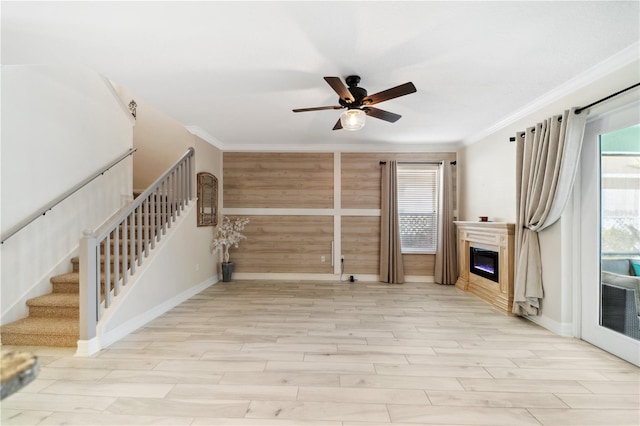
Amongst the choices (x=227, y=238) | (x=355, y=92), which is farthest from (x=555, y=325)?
(x=227, y=238)

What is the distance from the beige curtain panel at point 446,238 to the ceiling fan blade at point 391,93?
3.33 meters

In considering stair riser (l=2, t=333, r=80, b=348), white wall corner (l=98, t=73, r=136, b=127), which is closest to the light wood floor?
stair riser (l=2, t=333, r=80, b=348)

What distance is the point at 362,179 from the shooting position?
5.80 m

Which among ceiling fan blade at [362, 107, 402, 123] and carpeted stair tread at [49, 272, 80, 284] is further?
carpeted stair tread at [49, 272, 80, 284]

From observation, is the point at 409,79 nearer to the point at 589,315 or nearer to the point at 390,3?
the point at 390,3

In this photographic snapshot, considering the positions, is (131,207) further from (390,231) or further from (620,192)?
(620,192)

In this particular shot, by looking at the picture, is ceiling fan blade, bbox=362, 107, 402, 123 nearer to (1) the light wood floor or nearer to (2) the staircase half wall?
(1) the light wood floor

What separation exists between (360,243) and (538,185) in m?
3.14

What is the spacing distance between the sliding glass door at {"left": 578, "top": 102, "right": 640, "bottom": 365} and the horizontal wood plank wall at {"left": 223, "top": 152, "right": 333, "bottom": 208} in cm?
382

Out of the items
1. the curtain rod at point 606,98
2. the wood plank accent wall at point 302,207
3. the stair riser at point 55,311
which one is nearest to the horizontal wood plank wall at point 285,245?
the wood plank accent wall at point 302,207

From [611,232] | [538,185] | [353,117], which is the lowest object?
[611,232]

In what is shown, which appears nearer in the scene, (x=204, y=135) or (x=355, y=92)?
(x=355, y=92)

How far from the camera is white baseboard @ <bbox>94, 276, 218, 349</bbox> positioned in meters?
2.86

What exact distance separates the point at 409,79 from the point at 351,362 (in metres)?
2.76
